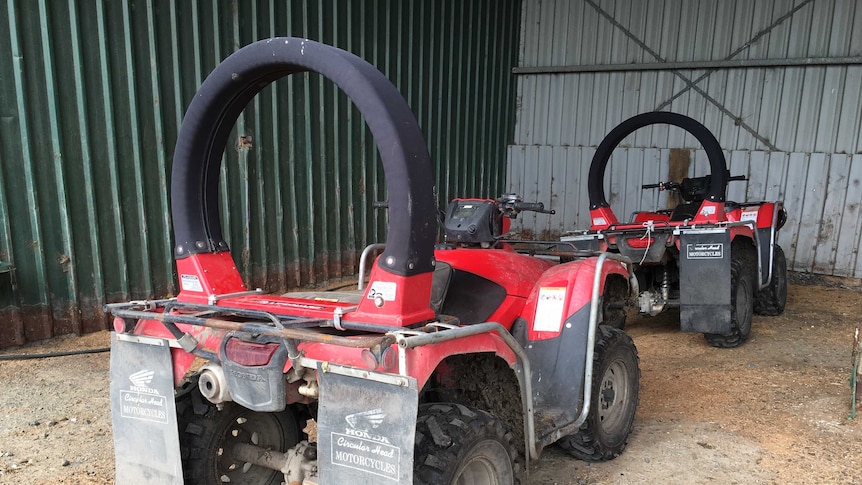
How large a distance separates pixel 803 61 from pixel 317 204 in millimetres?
7122

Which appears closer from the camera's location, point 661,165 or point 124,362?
point 124,362

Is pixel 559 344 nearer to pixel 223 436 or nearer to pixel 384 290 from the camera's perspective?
pixel 384 290

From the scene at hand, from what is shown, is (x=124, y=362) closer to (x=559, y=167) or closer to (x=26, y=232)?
(x=26, y=232)

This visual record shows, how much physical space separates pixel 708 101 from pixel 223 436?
9159 mm

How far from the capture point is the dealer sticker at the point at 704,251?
16.6ft

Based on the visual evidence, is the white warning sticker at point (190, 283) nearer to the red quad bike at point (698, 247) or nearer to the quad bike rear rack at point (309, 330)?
the quad bike rear rack at point (309, 330)

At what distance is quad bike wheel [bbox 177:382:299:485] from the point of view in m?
2.34

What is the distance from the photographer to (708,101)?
30.8ft

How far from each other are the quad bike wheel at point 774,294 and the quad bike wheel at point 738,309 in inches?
47.6

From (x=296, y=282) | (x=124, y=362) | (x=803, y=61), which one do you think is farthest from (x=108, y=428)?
(x=803, y=61)

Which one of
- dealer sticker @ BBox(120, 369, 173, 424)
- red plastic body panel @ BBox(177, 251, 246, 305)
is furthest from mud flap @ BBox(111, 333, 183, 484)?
red plastic body panel @ BBox(177, 251, 246, 305)

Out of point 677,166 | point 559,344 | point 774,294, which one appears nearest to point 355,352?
point 559,344

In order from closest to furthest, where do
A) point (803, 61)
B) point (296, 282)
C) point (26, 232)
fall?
1. point (26, 232)
2. point (296, 282)
3. point (803, 61)

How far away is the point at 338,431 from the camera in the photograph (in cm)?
186
